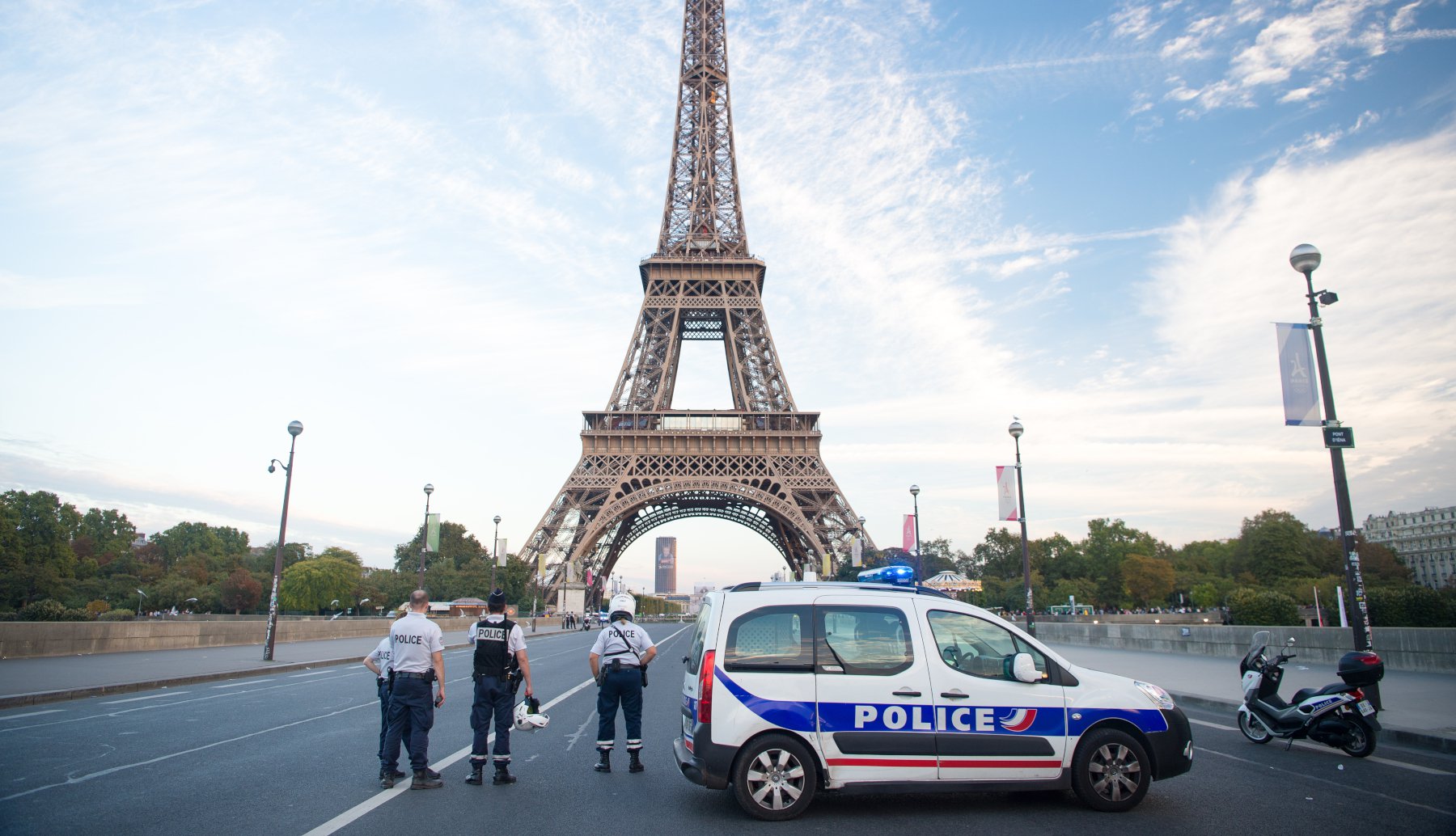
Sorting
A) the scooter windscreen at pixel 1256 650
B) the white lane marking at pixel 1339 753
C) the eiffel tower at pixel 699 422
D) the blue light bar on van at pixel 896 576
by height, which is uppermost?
the eiffel tower at pixel 699 422

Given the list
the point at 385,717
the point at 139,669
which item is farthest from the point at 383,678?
the point at 139,669

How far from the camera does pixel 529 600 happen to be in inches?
2329

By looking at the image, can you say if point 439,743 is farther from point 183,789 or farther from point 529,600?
point 529,600

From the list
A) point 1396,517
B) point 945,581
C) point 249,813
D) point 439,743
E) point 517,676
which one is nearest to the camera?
point 249,813

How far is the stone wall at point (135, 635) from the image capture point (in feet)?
66.1

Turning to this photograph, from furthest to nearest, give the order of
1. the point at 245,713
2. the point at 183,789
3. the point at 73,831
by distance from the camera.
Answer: the point at 245,713
the point at 183,789
the point at 73,831

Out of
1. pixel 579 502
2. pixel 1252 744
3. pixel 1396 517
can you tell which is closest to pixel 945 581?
pixel 579 502

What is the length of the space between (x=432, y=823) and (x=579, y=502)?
46664mm

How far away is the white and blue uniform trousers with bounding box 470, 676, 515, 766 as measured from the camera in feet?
25.6

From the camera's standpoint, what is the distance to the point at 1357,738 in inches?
364

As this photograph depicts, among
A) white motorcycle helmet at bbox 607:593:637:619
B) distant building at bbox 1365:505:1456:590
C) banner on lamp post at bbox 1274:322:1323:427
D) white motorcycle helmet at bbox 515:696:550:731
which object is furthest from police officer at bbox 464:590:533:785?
distant building at bbox 1365:505:1456:590

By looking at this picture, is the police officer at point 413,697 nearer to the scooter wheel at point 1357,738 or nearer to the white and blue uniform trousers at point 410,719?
the white and blue uniform trousers at point 410,719

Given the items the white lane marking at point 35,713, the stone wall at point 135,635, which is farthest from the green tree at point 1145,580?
the white lane marking at point 35,713

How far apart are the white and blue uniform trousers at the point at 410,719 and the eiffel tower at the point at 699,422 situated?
3975 cm
